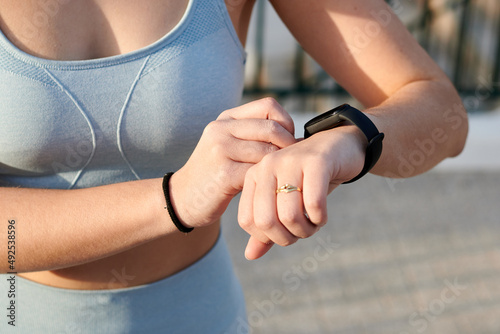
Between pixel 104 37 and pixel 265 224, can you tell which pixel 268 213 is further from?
pixel 104 37

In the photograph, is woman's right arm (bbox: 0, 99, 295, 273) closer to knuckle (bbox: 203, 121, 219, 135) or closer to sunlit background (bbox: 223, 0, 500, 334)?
knuckle (bbox: 203, 121, 219, 135)

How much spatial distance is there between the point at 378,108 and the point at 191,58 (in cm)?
45

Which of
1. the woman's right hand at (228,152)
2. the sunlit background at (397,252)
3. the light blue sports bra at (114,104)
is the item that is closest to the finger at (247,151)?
the woman's right hand at (228,152)

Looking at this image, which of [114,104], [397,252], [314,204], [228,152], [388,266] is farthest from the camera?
[397,252]

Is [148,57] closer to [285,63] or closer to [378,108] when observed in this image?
[378,108]

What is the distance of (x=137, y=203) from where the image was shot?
1.23 m

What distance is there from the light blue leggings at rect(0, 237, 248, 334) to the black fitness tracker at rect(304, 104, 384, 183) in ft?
1.93

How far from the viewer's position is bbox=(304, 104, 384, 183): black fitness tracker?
115 centimetres

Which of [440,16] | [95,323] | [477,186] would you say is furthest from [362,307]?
[440,16]

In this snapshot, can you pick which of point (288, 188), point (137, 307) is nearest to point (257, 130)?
point (288, 188)

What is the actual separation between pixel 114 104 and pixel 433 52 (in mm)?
6539

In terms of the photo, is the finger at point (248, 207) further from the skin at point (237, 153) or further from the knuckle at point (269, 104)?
the knuckle at point (269, 104)

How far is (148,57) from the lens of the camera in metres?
1.32

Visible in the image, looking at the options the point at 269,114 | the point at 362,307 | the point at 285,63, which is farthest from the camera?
the point at 285,63
